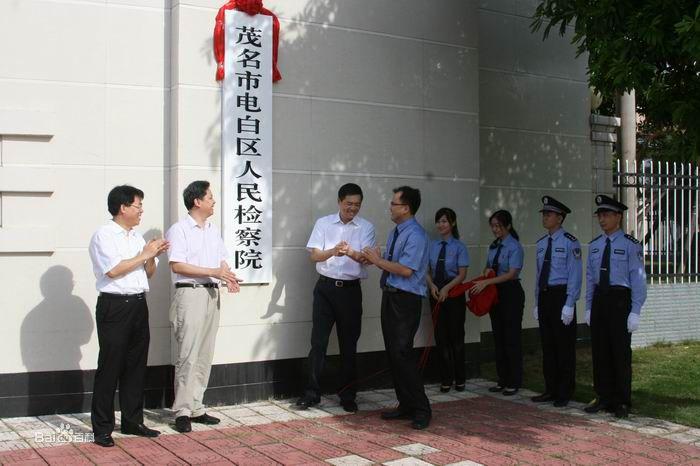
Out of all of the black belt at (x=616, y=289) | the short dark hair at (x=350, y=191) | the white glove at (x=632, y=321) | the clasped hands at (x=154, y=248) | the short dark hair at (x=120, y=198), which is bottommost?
the white glove at (x=632, y=321)

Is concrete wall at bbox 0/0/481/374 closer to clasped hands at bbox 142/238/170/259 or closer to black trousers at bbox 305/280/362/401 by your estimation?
black trousers at bbox 305/280/362/401

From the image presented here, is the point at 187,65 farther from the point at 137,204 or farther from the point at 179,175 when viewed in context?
the point at 137,204

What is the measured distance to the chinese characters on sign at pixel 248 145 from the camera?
271 inches

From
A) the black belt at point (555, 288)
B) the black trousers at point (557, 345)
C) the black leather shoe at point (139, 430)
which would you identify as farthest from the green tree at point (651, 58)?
the black leather shoe at point (139, 430)

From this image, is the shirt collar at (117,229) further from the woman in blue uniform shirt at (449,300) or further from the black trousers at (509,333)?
the black trousers at (509,333)

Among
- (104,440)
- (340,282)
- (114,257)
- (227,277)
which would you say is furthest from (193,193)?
(104,440)

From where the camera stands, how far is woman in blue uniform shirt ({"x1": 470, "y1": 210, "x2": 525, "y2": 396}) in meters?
7.62

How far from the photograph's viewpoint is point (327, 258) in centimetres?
675

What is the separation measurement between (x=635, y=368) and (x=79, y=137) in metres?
6.39

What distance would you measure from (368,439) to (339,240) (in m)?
1.86

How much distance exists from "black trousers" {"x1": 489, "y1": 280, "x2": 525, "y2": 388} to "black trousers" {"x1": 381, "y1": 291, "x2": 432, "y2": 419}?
5.47 ft

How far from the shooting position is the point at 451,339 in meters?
7.70

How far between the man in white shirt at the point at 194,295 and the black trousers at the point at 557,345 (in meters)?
2.94

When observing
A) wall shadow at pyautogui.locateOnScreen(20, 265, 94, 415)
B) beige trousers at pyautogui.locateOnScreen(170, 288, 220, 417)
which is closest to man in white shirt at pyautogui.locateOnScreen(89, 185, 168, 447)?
beige trousers at pyautogui.locateOnScreen(170, 288, 220, 417)
